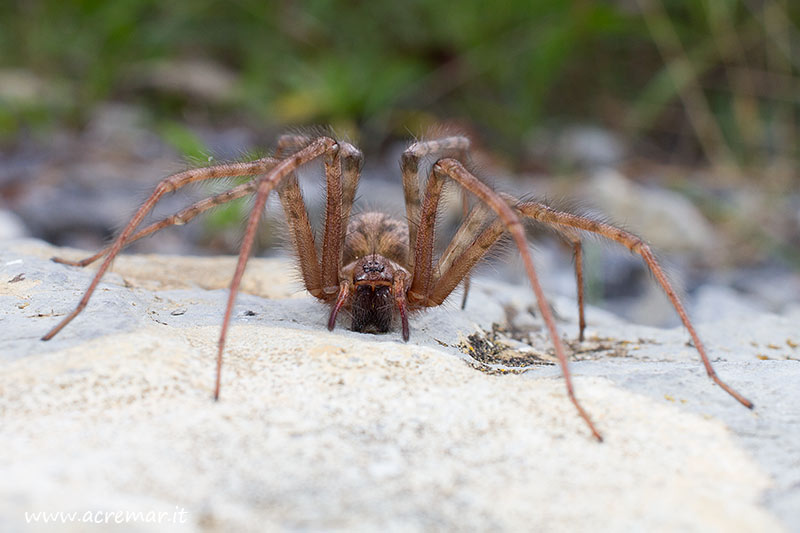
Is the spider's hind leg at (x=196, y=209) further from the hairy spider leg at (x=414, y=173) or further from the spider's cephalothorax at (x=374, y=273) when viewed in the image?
the hairy spider leg at (x=414, y=173)

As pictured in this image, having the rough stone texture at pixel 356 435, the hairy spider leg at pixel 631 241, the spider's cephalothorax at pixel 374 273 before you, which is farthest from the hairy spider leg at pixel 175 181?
the hairy spider leg at pixel 631 241

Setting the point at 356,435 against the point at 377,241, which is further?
the point at 377,241

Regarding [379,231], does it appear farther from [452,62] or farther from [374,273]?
[452,62]

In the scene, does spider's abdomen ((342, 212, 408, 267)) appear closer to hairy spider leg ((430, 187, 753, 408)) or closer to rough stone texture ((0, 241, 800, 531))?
hairy spider leg ((430, 187, 753, 408))

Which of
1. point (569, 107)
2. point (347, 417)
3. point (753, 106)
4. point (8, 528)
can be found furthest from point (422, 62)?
point (8, 528)

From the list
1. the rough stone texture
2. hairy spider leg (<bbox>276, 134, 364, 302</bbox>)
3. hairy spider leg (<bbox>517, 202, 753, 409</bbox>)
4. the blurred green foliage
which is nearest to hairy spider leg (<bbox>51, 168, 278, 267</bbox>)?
hairy spider leg (<bbox>276, 134, 364, 302</bbox>)

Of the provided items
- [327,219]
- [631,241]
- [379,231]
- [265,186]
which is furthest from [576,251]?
[265,186]

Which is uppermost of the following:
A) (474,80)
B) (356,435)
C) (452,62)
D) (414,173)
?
(452,62)
